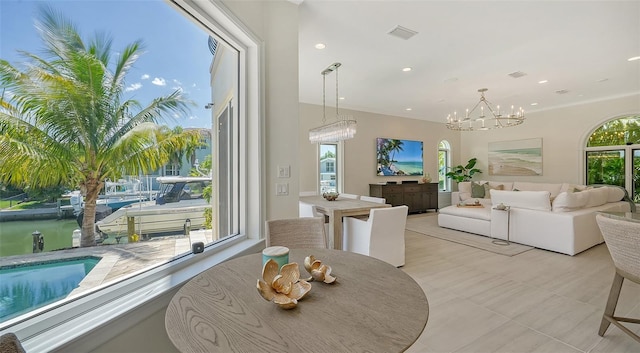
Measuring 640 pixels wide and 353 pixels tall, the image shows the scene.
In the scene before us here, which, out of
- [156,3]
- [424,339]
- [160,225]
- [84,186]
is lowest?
[424,339]

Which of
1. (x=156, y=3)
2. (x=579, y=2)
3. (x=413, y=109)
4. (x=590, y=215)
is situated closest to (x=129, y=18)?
(x=156, y=3)

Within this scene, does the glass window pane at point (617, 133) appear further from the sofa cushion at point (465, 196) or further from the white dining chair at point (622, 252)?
the white dining chair at point (622, 252)

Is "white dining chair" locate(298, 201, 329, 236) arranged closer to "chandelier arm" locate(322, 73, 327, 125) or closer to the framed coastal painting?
"chandelier arm" locate(322, 73, 327, 125)

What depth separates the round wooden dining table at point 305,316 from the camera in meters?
0.73

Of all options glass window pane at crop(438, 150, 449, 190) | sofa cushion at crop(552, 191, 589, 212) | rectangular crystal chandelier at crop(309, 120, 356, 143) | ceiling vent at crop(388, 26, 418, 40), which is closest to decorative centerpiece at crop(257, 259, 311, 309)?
ceiling vent at crop(388, 26, 418, 40)

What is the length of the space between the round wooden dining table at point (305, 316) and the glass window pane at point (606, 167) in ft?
26.1

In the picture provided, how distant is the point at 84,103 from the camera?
1229mm

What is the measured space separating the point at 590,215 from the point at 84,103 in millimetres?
5884

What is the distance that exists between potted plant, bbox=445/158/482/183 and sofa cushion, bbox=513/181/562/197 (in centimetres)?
126

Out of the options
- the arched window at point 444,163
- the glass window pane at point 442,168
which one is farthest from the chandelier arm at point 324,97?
the glass window pane at point 442,168

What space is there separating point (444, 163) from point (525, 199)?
14.9 ft

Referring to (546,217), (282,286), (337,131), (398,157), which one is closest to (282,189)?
(282,286)

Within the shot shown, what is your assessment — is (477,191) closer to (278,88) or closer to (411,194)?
(411,194)

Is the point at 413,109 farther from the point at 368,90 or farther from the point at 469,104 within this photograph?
the point at 368,90
